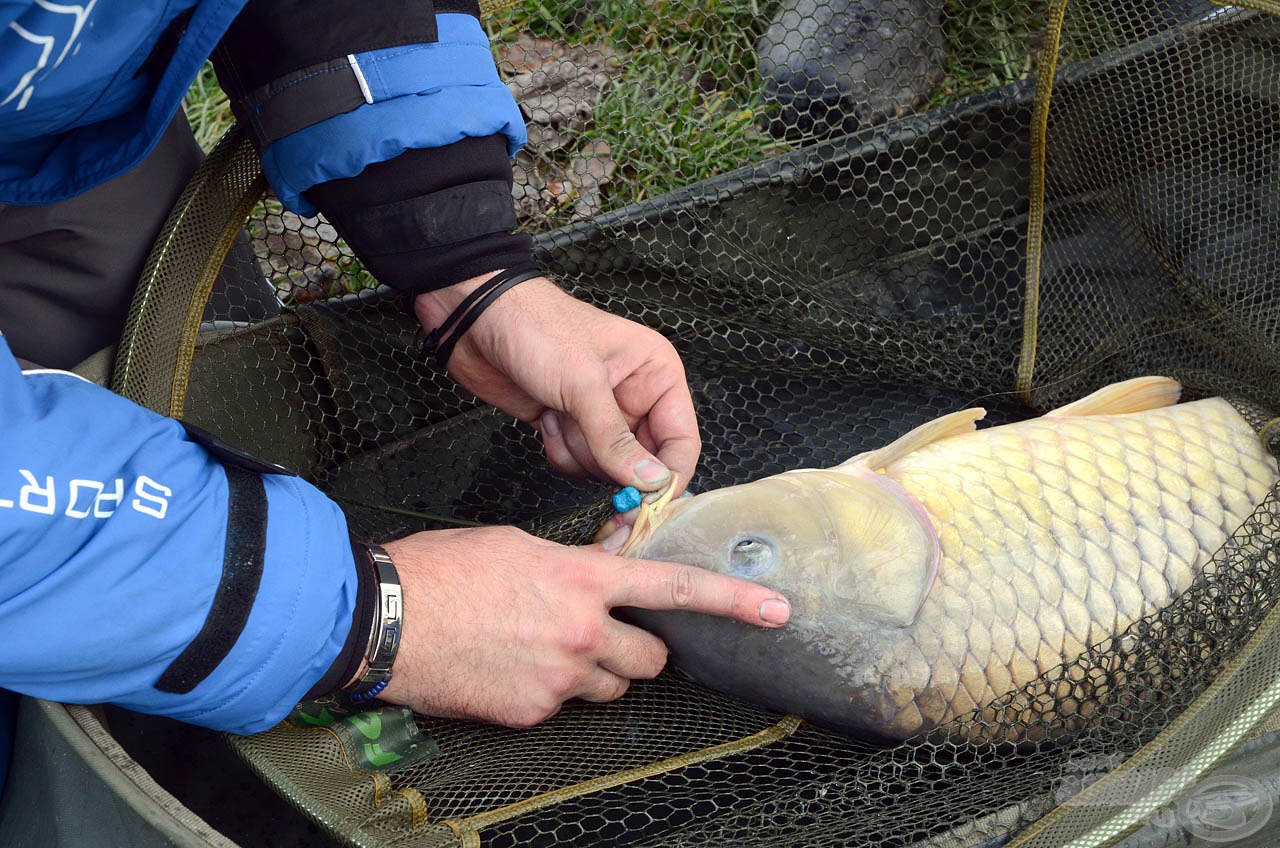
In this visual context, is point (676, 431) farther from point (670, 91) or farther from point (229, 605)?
point (670, 91)

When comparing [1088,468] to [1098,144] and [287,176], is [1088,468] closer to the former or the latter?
[1098,144]

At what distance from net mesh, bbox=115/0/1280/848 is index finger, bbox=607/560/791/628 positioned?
214mm

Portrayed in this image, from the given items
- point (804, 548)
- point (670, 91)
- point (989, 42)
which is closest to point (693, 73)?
point (670, 91)

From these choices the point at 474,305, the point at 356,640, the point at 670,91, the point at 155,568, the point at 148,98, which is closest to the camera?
the point at 155,568

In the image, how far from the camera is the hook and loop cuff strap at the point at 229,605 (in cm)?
100

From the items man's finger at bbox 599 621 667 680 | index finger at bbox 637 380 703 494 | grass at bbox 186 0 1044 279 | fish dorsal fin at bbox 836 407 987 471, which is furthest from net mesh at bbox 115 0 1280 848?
fish dorsal fin at bbox 836 407 987 471

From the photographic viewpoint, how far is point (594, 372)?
4.49 ft

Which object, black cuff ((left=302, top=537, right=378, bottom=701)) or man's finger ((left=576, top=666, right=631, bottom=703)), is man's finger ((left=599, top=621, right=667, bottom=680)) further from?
black cuff ((left=302, top=537, right=378, bottom=701))

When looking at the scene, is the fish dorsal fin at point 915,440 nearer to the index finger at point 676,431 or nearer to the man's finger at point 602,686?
the index finger at point 676,431

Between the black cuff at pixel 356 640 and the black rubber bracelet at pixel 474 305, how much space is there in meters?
0.43

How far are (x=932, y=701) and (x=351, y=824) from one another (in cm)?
70

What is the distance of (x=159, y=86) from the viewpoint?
1.16m

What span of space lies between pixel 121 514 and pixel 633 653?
60 cm

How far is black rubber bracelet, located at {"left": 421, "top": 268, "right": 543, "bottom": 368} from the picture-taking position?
4.65ft
